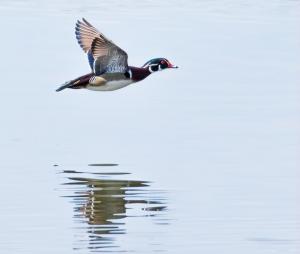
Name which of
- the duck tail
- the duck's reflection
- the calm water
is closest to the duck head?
the calm water

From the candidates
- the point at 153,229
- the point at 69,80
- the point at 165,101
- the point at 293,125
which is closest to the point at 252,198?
the point at 153,229

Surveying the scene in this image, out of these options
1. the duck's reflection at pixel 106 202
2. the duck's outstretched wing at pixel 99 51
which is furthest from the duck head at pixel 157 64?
the duck's reflection at pixel 106 202

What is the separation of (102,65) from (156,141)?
1.91m

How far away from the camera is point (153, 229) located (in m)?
10.8

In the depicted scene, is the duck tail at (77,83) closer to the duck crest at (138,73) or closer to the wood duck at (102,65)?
the wood duck at (102,65)

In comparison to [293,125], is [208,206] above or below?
below

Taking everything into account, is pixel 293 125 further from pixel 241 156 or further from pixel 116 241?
pixel 116 241

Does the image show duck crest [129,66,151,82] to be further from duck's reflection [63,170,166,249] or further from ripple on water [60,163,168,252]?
duck's reflection [63,170,166,249]

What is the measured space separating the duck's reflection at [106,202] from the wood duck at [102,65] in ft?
9.19

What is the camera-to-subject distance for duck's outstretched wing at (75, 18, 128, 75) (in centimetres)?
1512

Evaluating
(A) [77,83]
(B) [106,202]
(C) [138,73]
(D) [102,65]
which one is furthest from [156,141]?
(B) [106,202]

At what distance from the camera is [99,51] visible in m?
15.3

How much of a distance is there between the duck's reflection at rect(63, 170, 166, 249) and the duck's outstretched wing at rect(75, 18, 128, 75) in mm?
2795

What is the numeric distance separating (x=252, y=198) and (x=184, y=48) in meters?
7.15
